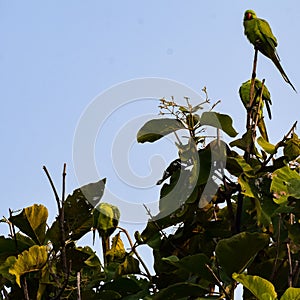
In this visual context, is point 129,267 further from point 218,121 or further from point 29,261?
point 218,121

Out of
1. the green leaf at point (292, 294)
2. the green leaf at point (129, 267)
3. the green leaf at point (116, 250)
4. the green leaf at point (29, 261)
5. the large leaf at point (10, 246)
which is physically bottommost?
the green leaf at point (292, 294)

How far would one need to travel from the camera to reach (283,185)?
60.1 inches

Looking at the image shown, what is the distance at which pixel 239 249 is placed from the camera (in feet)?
4.58

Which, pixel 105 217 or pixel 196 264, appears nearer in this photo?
pixel 196 264

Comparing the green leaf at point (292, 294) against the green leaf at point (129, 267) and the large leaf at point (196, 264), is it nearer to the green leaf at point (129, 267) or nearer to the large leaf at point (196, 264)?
the large leaf at point (196, 264)

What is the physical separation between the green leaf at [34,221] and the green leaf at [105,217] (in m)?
0.23

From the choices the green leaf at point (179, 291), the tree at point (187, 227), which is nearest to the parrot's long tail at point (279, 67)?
the tree at point (187, 227)

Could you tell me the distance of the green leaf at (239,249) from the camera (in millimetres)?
1380

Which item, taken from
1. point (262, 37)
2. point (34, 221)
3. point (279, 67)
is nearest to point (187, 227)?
point (34, 221)

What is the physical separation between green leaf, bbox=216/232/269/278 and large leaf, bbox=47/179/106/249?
364mm

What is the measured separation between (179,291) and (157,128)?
1.56 ft

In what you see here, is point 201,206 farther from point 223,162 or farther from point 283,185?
point 283,185

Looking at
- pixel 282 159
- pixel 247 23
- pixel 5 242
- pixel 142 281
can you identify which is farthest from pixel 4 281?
pixel 247 23

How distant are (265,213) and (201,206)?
0.20 metres
